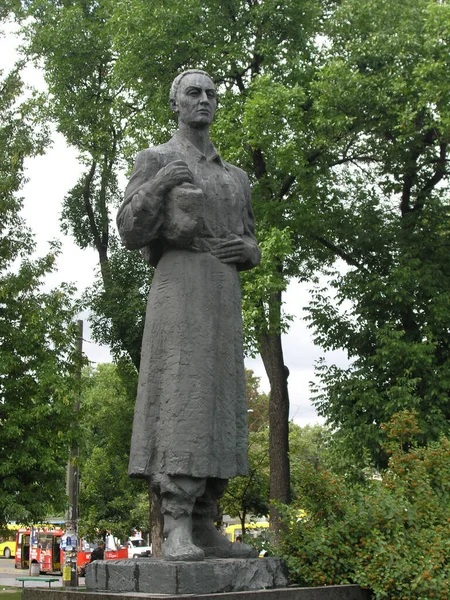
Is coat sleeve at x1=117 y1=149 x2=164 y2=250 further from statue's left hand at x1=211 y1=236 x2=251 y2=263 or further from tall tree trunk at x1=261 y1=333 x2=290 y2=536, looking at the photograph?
tall tree trunk at x1=261 y1=333 x2=290 y2=536

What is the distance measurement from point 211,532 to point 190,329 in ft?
4.52

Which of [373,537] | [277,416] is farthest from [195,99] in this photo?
[277,416]

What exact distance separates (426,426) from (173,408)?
14.1 meters

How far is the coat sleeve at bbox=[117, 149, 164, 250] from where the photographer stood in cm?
605

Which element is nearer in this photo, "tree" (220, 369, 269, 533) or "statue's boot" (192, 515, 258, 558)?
"statue's boot" (192, 515, 258, 558)

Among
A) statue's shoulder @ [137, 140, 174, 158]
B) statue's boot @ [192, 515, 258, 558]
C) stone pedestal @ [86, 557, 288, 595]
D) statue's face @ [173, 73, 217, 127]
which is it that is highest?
statue's face @ [173, 73, 217, 127]

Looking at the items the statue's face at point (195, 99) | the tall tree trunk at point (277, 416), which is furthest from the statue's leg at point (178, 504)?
the tall tree trunk at point (277, 416)

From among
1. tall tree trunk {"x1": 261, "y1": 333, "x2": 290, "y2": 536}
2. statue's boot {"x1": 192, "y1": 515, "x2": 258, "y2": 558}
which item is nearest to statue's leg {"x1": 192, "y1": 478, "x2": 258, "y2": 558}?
statue's boot {"x1": 192, "y1": 515, "x2": 258, "y2": 558}

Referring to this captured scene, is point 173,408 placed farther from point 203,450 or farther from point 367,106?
point 367,106

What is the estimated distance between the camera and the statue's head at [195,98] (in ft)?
21.2

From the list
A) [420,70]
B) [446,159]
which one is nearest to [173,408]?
[420,70]

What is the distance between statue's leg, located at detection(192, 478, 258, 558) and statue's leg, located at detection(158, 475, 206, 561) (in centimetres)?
23

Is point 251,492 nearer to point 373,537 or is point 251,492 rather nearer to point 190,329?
point 373,537

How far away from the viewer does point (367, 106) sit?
21.1 metres
